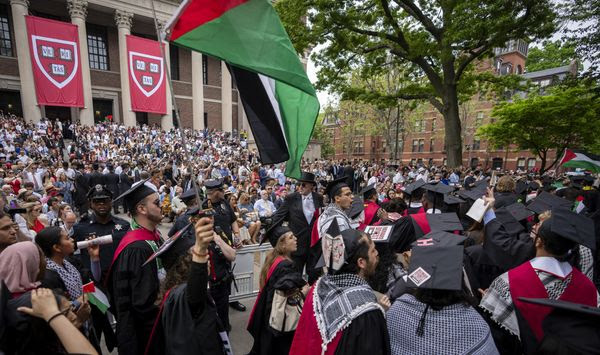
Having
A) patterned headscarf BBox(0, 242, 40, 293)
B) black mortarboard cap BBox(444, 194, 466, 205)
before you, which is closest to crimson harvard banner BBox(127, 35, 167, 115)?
black mortarboard cap BBox(444, 194, 466, 205)

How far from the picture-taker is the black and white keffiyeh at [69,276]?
2.82m

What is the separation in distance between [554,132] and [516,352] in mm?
27580

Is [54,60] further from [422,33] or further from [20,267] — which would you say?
[20,267]

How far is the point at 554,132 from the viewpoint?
76.9 feet

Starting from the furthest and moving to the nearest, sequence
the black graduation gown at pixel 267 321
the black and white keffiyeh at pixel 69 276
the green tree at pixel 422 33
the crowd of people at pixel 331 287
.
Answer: the green tree at pixel 422 33 < the black graduation gown at pixel 267 321 < the black and white keffiyeh at pixel 69 276 < the crowd of people at pixel 331 287

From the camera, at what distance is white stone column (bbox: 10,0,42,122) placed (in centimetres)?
2236

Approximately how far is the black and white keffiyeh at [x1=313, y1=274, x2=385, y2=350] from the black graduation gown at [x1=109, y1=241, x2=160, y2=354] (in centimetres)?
139

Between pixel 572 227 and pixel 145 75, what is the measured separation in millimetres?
27142

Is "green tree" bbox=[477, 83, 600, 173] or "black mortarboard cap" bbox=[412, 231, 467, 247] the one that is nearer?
"black mortarboard cap" bbox=[412, 231, 467, 247]

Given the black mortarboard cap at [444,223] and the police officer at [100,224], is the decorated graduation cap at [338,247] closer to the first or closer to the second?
the black mortarboard cap at [444,223]

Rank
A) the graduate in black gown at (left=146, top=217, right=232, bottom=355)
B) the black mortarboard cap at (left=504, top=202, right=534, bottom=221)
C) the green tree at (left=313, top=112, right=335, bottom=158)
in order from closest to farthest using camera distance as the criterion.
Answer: the graduate in black gown at (left=146, top=217, right=232, bottom=355) < the black mortarboard cap at (left=504, top=202, right=534, bottom=221) < the green tree at (left=313, top=112, right=335, bottom=158)

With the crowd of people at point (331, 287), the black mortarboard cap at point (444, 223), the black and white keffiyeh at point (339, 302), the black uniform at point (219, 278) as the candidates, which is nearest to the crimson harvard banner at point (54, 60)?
the crowd of people at point (331, 287)

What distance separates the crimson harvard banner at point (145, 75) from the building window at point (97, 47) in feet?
29.1

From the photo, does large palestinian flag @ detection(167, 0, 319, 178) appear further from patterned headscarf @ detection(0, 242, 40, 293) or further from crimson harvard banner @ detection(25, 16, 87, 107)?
crimson harvard banner @ detection(25, 16, 87, 107)
